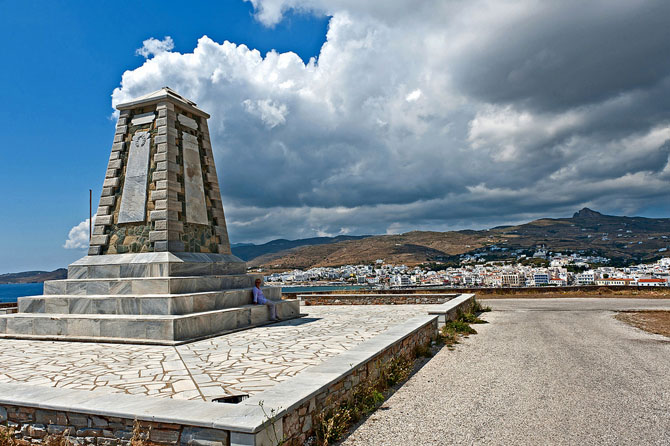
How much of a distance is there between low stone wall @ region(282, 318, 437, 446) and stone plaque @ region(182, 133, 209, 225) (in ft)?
20.7

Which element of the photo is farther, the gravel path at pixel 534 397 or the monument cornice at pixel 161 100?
the monument cornice at pixel 161 100

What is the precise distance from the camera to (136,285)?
947 centimetres

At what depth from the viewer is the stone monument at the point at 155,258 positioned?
8734 millimetres

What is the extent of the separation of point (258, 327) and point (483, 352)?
492 centimetres

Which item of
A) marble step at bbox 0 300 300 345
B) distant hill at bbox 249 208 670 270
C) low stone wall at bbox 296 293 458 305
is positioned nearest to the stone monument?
marble step at bbox 0 300 300 345

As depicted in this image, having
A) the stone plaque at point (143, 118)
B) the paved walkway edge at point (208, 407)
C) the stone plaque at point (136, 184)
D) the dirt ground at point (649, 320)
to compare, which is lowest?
the dirt ground at point (649, 320)

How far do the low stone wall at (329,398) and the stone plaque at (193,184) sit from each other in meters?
6.31

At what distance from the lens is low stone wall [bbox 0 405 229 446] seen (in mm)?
3281

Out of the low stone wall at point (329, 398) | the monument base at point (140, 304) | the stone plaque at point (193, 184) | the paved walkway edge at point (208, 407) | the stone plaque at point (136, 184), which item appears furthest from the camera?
the stone plaque at point (193, 184)

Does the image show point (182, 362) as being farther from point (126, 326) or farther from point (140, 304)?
point (140, 304)

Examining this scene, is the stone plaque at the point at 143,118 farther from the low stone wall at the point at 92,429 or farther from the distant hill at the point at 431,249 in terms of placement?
the distant hill at the point at 431,249

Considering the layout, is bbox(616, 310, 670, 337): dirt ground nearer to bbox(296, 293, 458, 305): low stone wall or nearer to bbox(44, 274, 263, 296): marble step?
bbox(296, 293, 458, 305): low stone wall

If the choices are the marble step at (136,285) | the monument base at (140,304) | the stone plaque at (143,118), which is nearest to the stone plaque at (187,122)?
the stone plaque at (143,118)

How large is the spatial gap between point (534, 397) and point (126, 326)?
706 cm
